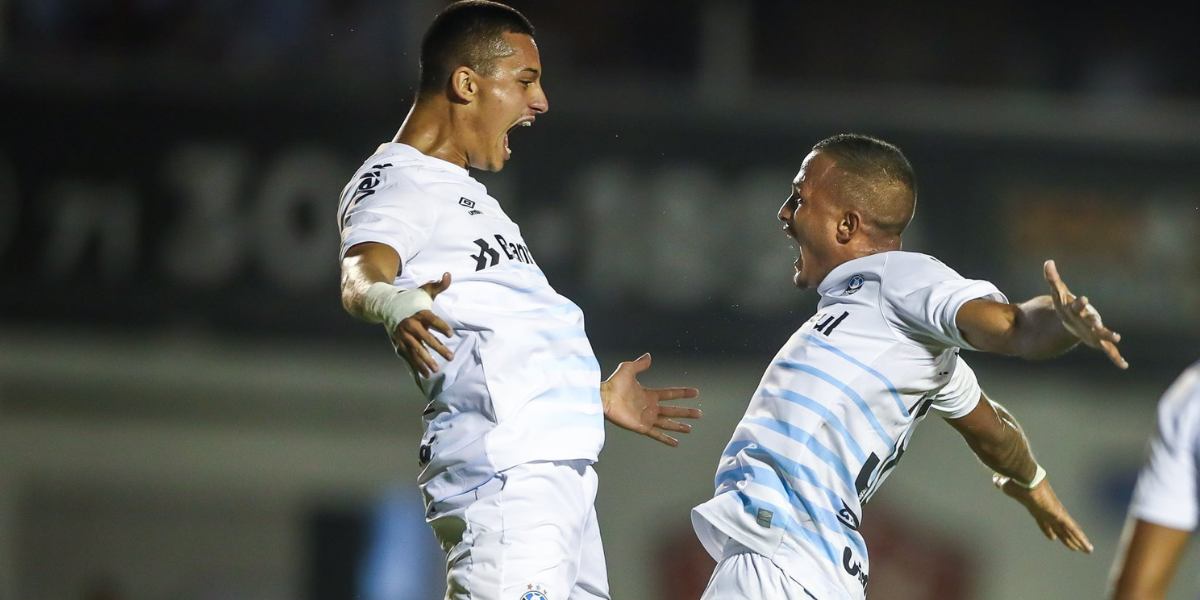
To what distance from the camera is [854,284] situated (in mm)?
3691

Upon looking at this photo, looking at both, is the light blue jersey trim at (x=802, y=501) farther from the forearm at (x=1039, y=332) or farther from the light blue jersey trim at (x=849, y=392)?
the forearm at (x=1039, y=332)

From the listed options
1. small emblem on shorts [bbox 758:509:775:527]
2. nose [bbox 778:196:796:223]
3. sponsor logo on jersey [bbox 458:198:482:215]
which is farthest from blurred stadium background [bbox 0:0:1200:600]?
small emblem on shorts [bbox 758:509:775:527]

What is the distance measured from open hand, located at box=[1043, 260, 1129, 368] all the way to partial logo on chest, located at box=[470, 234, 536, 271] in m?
1.28

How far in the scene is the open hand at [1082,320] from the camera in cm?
283

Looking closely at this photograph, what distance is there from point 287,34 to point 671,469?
4.20m

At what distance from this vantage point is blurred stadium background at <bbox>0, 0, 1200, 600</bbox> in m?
9.12

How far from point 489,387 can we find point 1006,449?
1.62 meters

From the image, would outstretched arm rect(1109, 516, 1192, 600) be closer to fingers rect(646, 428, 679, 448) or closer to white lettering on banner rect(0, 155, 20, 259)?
fingers rect(646, 428, 679, 448)

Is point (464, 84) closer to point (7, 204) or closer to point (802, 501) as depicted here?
point (802, 501)

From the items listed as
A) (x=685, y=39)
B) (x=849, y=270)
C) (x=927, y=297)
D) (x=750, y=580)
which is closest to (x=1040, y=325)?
(x=927, y=297)

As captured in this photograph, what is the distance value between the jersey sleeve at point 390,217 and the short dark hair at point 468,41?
41cm

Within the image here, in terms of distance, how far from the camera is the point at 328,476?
9539 millimetres

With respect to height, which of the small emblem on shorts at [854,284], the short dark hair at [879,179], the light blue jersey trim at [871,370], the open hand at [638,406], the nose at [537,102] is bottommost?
the open hand at [638,406]


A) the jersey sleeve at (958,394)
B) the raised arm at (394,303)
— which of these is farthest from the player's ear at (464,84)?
the jersey sleeve at (958,394)
